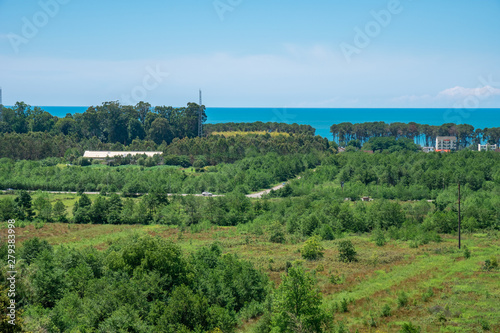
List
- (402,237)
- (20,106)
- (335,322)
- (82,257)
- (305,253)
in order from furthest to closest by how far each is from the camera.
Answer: (20,106) < (402,237) < (305,253) < (82,257) < (335,322)

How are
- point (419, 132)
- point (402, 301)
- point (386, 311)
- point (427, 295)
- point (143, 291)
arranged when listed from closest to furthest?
point (143, 291)
point (386, 311)
point (402, 301)
point (427, 295)
point (419, 132)

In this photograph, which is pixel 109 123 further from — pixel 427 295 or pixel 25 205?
pixel 427 295

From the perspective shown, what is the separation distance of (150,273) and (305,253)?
46.0 feet

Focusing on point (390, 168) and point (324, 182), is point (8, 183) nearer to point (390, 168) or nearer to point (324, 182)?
point (324, 182)

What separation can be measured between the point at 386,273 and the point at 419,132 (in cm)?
9210

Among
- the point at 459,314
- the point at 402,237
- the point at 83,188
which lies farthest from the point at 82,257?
the point at 83,188

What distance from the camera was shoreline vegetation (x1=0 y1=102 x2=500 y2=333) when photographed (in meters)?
19.7

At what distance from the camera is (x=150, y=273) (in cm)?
2200

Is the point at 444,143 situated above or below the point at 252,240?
above

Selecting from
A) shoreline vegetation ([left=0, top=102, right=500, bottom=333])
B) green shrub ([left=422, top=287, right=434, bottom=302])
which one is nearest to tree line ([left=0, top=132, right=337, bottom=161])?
shoreline vegetation ([left=0, top=102, right=500, bottom=333])

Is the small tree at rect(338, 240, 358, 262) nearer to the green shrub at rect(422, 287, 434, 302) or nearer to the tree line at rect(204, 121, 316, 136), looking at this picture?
the green shrub at rect(422, 287, 434, 302)

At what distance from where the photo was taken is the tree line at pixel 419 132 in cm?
10525

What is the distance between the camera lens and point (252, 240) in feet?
130

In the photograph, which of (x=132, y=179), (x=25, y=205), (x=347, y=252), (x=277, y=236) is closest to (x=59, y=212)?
(x=25, y=205)
